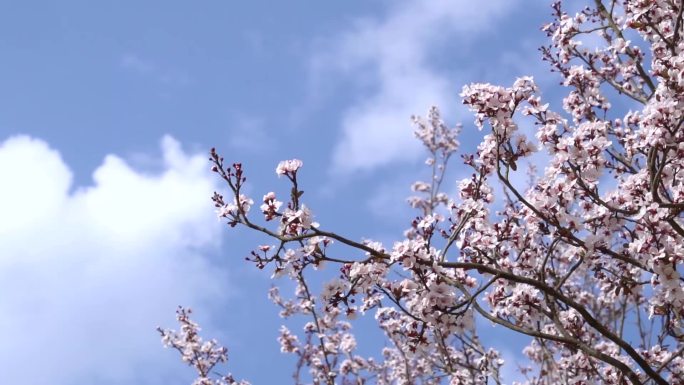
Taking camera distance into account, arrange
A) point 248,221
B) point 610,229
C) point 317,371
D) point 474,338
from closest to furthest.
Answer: point 248,221 → point 610,229 → point 474,338 → point 317,371

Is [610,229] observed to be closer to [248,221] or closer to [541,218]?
[541,218]

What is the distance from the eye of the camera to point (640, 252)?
5320mm

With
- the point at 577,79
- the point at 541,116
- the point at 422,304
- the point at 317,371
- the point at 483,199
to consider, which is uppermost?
the point at 577,79

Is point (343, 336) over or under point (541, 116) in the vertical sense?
over

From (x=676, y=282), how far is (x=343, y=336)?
7422 millimetres

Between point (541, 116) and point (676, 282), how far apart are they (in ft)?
5.36

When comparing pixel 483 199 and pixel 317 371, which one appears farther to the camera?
pixel 317 371

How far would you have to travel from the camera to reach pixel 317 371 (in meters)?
11.5

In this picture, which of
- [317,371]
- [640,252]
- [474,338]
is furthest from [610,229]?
[317,371]

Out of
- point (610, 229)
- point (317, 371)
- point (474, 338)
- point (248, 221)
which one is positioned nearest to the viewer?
point (248, 221)

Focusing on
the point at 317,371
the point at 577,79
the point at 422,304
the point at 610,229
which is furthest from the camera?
the point at 317,371

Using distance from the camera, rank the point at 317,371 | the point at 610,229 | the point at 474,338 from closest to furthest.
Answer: the point at 610,229 → the point at 474,338 → the point at 317,371

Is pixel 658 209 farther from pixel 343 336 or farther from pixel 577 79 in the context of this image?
pixel 343 336

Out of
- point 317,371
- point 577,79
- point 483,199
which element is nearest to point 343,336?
point 317,371
